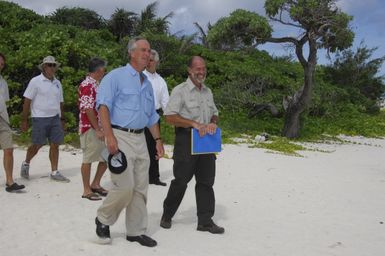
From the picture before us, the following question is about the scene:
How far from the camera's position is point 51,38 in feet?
43.9

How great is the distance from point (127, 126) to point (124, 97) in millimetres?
258

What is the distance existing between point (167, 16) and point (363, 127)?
38.5ft

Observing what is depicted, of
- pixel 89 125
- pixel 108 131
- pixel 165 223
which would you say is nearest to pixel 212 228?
pixel 165 223

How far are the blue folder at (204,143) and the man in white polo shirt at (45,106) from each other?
9.10ft

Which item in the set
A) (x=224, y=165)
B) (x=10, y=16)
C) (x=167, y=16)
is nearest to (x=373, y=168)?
(x=224, y=165)

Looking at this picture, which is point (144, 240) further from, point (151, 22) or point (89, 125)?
point (151, 22)

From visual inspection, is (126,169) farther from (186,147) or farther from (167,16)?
(167,16)

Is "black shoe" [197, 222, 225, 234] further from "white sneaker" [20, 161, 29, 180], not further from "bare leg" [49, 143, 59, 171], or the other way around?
"white sneaker" [20, 161, 29, 180]

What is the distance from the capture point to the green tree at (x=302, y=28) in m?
12.6

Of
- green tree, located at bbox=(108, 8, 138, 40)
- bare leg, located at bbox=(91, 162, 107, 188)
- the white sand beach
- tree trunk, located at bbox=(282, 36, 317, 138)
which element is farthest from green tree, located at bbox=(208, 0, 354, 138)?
green tree, located at bbox=(108, 8, 138, 40)

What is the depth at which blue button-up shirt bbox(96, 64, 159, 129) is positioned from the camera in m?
4.14

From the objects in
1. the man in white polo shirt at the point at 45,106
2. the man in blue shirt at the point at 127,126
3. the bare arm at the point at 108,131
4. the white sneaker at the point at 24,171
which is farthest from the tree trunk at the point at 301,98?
the bare arm at the point at 108,131

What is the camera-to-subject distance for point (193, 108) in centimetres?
475

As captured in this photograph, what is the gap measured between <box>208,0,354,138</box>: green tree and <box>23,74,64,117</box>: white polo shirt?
7273 millimetres
